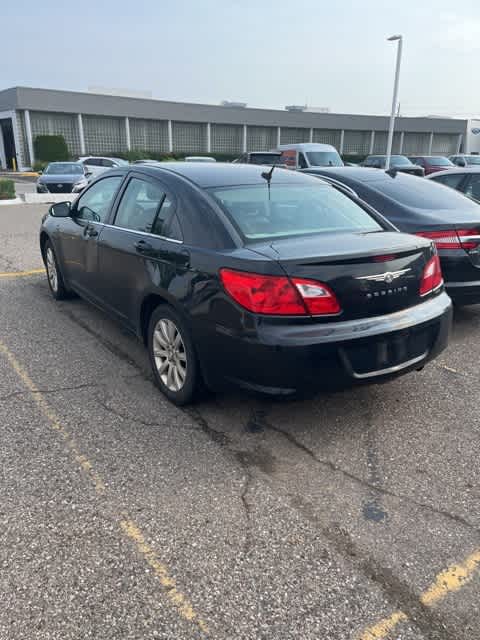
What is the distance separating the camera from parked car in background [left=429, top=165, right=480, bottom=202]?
288 inches

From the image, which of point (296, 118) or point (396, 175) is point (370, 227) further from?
point (296, 118)

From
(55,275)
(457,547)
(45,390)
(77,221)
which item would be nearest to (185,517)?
(457,547)

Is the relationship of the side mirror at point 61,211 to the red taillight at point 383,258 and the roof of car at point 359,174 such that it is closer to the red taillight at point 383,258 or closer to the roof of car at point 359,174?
the roof of car at point 359,174

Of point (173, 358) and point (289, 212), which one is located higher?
point (289, 212)

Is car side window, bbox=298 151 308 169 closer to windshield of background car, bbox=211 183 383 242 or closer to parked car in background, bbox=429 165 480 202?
parked car in background, bbox=429 165 480 202

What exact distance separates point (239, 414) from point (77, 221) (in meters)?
2.77

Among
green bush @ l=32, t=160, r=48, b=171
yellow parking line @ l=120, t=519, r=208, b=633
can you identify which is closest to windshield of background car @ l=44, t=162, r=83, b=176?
green bush @ l=32, t=160, r=48, b=171

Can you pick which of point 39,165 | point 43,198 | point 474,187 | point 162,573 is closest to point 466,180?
point 474,187

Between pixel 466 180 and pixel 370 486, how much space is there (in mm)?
5889

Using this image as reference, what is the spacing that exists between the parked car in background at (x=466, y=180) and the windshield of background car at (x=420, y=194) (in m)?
1.64

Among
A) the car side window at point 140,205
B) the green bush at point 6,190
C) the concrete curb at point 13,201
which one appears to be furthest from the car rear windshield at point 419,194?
the green bush at point 6,190

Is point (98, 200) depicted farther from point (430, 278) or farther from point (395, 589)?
point (395, 589)

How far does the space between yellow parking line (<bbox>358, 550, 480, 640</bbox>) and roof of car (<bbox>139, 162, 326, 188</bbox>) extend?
2.69m

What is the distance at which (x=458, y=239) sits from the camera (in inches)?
195
